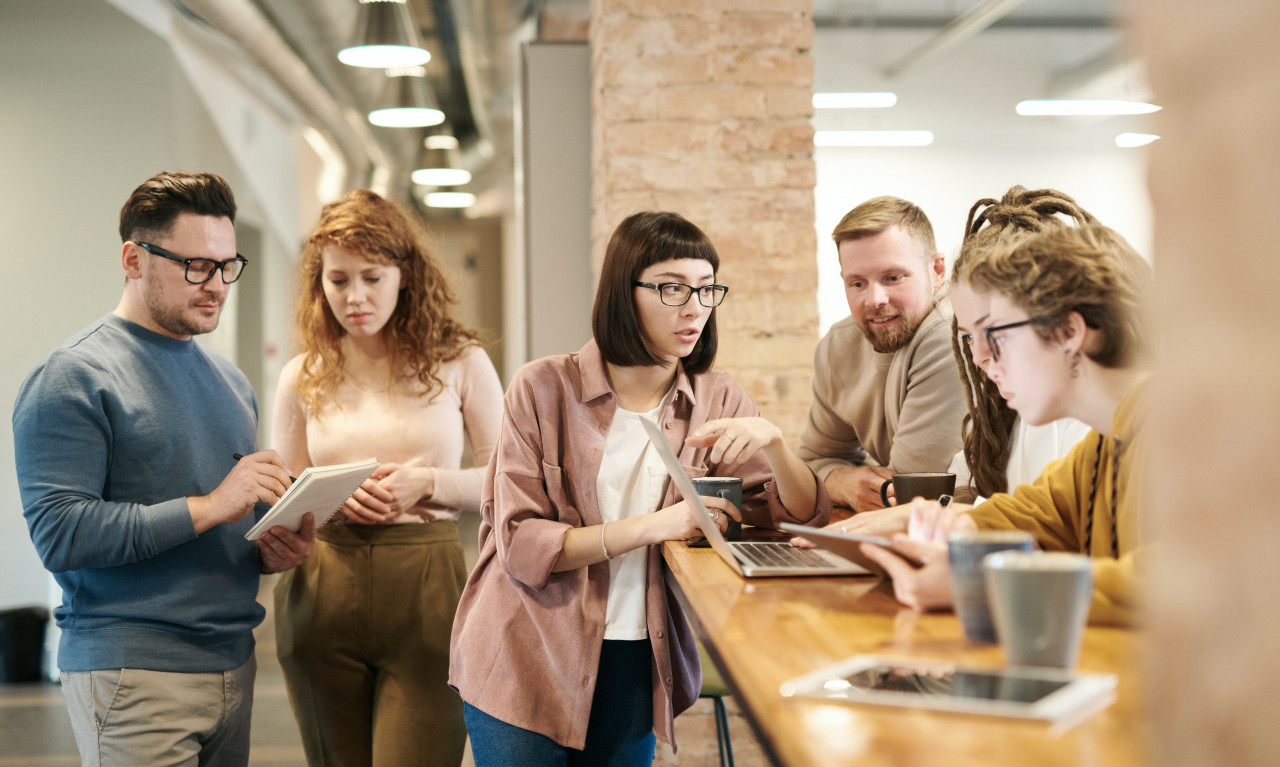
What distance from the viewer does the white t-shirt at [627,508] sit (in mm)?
1926

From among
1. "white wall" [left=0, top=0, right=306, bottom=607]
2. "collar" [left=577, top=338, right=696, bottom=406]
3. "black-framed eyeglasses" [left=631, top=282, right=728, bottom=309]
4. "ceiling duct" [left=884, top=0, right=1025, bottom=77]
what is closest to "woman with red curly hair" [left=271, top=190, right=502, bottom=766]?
"collar" [left=577, top=338, right=696, bottom=406]

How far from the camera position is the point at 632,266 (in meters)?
1.96

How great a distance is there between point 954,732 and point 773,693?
16 centimetres

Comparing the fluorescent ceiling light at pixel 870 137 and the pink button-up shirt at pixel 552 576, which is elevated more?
Result: the fluorescent ceiling light at pixel 870 137

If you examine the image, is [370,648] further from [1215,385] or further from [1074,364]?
[1215,385]

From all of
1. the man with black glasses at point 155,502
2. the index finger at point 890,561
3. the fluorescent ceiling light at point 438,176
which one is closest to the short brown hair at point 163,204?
the man with black glasses at point 155,502

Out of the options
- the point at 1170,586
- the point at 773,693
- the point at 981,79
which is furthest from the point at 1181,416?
the point at 981,79

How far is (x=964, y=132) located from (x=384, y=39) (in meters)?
6.57

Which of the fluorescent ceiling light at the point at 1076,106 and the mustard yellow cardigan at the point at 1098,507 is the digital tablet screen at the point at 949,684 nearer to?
the mustard yellow cardigan at the point at 1098,507

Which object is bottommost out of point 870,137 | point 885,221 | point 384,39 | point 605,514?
point 605,514

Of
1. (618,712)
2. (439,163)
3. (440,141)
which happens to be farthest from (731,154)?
(439,163)

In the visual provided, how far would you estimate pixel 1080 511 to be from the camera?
135 centimetres

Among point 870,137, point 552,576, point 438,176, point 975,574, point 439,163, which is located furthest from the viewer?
point 439,163

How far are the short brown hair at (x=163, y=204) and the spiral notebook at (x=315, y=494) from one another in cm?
59
